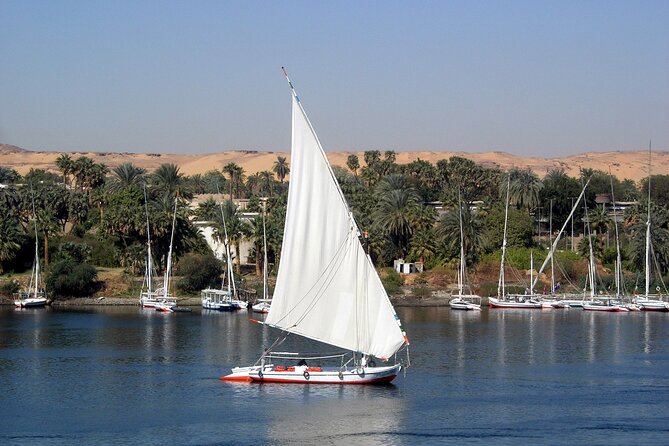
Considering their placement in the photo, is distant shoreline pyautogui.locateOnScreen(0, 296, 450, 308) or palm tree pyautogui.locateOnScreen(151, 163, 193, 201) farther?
palm tree pyautogui.locateOnScreen(151, 163, 193, 201)

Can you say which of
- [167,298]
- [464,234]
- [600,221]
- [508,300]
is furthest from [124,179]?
[600,221]

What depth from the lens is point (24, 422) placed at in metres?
38.2

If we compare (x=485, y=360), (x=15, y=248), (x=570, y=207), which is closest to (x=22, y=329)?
(x=15, y=248)

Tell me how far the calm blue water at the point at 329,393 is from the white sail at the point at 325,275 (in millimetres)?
2352

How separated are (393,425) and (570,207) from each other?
265 ft

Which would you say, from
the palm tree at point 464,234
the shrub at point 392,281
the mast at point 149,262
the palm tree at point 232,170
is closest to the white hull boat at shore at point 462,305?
the shrub at point 392,281

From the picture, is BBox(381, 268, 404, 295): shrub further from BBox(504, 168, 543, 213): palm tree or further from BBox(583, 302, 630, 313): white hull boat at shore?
BBox(504, 168, 543, 213): palm tree

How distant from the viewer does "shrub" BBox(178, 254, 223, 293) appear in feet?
297

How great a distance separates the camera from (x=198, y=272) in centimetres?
9044

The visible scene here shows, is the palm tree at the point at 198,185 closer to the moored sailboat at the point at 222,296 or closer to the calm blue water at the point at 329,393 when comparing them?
the moored sailboat at the point at 222,296

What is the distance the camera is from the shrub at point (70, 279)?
88.5 metres

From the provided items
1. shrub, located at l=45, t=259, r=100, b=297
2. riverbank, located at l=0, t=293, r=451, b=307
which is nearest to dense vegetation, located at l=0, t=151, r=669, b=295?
shrub, located at l=45, t=259, r=100, b=297

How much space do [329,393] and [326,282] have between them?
4269 millimetres

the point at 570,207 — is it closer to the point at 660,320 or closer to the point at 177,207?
the point at 660,320
